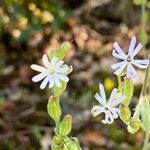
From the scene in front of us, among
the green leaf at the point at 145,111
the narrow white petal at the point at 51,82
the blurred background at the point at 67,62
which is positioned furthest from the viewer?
the blurred background at the point at 67,62

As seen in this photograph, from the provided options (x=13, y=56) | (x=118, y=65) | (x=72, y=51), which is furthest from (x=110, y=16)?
(x=118, y=65)

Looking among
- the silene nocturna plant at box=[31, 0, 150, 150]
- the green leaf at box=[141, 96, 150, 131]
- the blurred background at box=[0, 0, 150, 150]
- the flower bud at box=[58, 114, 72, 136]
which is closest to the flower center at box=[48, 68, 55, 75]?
the silene nocturna plant at box=[31, 0, 150, 150]

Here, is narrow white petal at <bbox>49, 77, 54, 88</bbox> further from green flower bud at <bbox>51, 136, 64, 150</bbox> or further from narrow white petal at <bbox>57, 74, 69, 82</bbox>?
green flower bud at <bbox>51, 136, 64, 150</bbox>

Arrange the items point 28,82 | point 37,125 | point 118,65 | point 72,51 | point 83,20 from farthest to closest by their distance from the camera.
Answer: point 83,20 → point 72,51 → point 28,82 → point 37,125 → point 118,65

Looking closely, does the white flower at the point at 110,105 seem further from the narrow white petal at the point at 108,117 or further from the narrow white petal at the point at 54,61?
the narrow white petal at the point at 54,61

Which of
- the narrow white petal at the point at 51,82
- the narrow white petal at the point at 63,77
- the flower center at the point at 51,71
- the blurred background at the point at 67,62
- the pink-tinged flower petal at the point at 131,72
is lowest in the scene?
the blurred background at the point at 67,62

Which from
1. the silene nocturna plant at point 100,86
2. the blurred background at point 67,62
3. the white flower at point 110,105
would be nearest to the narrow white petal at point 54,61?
the silene nocturna plant at point 100,86

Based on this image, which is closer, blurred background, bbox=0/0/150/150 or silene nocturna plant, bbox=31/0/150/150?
silene nocturna plant, bbox=31/0/150/150

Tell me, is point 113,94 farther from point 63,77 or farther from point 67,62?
point 67,62

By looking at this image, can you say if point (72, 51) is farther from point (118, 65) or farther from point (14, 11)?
point (118, 65)
